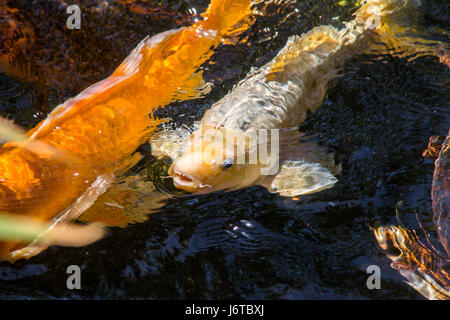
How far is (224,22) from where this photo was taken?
377cm

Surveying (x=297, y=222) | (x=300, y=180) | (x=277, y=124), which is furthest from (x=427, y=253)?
(x=277, y=124)

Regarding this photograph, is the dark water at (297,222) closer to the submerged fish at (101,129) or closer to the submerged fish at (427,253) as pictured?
the submerged fish at (427,253)

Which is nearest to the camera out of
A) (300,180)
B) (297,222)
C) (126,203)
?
(297,222)

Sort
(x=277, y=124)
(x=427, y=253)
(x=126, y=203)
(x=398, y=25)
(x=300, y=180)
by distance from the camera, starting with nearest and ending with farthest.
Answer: (x=427, y=253) → (x=126, y=203) → (x=300, y=180) → (x=277, y=124) → (x=398, y=25)

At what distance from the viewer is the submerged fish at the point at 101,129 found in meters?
2.50

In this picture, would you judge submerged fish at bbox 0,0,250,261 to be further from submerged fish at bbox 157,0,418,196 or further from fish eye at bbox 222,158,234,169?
fish eye at bbox 222,158,234,169

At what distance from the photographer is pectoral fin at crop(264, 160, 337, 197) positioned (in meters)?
3.00

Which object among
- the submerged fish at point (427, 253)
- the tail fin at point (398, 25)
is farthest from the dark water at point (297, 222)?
the tail fin at point (398, 25)

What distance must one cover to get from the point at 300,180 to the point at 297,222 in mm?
465

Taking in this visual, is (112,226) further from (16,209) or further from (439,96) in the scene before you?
(439,96)

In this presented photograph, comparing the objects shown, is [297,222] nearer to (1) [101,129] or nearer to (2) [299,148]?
(2) [299,148]

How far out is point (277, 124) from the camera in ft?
10.6

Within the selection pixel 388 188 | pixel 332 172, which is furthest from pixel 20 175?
pixel 388 188

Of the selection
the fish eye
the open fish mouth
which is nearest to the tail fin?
the fish eye
